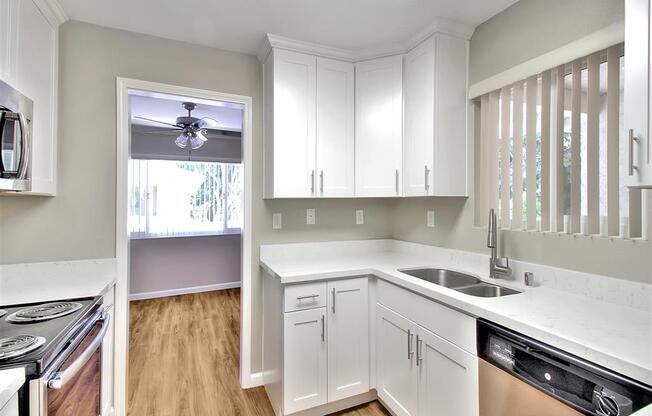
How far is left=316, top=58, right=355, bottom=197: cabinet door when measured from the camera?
230cm

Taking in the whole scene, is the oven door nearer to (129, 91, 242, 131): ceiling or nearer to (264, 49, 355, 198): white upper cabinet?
(264, 49, 355, 198): white upper cabinet

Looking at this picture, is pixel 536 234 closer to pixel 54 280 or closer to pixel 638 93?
pixel 638 93

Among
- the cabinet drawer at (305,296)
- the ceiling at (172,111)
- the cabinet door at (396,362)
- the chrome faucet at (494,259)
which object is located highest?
the ceiling at (172,111)

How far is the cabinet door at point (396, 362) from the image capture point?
1770 millimetres

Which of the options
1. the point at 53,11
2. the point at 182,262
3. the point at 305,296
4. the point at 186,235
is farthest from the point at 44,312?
the point at 182,262

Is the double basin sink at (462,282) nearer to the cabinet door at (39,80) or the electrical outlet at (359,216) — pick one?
the electrical outlet at (359,216)

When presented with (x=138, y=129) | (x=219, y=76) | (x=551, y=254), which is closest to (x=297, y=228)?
(x=219, y=76)

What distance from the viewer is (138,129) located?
14.5ft

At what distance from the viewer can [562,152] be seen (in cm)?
158

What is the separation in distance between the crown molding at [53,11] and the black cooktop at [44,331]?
1.57 m

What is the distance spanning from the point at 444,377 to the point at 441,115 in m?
1.56

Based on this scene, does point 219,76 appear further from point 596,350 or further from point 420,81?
point 596,350

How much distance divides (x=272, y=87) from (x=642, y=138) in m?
1.94

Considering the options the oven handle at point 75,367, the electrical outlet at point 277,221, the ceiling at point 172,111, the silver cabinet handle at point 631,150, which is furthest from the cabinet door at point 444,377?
the ceiling at point 172,111
